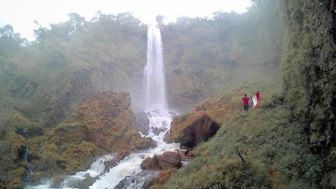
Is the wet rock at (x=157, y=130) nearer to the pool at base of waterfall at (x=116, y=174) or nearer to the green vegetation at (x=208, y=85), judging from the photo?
the green vegetation at (x=208, y=85)

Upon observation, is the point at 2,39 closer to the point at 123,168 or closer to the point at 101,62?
the point at 101,62

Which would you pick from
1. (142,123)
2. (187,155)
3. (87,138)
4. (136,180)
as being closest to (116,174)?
(136,180)

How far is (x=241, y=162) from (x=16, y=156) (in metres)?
15.3

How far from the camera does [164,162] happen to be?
17.4 m

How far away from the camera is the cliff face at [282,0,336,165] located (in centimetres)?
972

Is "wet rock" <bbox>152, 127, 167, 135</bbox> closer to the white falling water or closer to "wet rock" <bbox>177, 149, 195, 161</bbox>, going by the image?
the white falling water

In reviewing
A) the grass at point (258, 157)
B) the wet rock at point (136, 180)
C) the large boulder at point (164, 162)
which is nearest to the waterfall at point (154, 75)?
the large boulder at point (164, 162)

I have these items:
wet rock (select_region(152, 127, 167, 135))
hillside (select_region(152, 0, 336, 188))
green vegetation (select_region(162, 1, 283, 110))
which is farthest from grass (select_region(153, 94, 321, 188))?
green vegetation (select_region(162, 1, 283, 110))

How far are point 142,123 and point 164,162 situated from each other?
39.2 ft

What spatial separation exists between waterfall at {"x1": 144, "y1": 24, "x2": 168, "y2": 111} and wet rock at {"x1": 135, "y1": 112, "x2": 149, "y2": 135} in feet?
17.5

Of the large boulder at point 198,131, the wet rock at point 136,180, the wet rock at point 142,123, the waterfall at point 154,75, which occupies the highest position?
the waterfall at point 154,75

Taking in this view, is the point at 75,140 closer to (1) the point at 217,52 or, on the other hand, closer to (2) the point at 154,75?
(2) the point at 154,75

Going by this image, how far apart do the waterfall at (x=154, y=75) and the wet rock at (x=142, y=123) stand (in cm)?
533

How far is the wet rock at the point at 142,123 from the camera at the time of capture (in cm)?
2777
